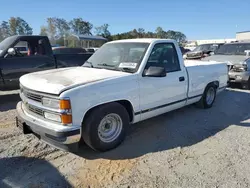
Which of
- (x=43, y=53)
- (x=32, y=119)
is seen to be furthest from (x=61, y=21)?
(x=32, y=119)

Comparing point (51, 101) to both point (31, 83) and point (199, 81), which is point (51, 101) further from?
point (199, 81)

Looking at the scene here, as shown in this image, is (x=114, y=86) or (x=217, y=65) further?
(x=217, y=65)

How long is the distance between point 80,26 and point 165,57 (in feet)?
234

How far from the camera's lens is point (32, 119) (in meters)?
3.43

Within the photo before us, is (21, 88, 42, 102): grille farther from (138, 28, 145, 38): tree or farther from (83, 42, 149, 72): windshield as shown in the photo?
(138, 28, 145, 38): tree

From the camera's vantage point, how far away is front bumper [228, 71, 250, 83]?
813 centimetres

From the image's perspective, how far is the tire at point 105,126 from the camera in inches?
131

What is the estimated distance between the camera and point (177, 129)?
4664 mm

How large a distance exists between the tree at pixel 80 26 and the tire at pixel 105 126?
71.0 metres

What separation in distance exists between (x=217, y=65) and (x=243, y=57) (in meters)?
3.33

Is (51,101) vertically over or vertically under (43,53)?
under

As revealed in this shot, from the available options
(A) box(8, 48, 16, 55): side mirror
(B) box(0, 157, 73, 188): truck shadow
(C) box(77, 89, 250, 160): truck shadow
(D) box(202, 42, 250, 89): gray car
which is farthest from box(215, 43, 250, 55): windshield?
(B) box(0, 157, 73, 188): truck shadow

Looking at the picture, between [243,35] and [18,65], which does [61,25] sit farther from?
[18,65]

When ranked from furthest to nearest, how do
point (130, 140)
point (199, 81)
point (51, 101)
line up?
point (199, 81), point (130, 140), point (51, 101)
